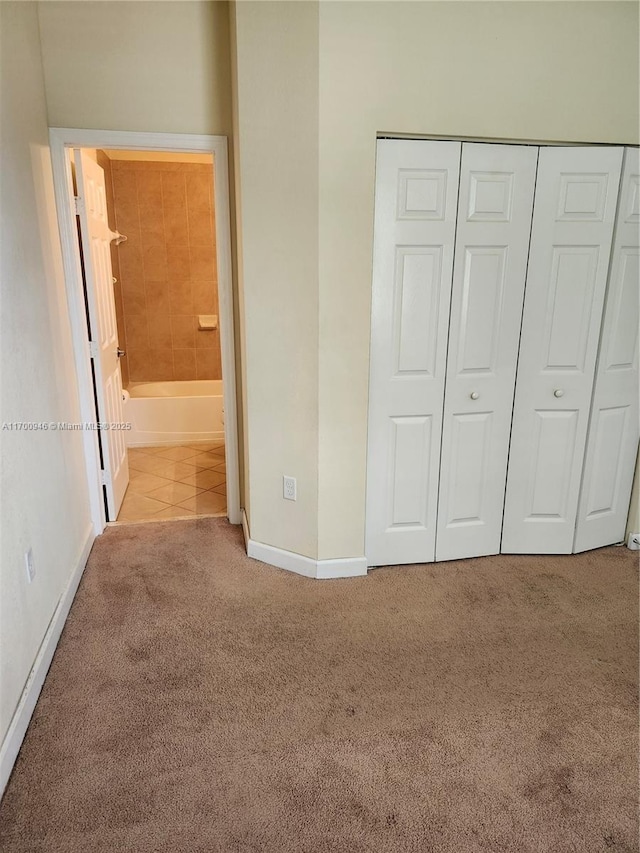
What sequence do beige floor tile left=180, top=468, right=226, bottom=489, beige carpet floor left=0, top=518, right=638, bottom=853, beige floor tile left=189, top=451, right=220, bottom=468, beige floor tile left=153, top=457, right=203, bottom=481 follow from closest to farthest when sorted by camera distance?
beige carpet floor left=0, top=518, right=638, bottom=853, beige floor tile left=180, top=468, right=226, bottom=489, beige floor tile left=153, top=457, right=203, bottom=481, beige floor tile left=189, top=451, right=220, bottom=468

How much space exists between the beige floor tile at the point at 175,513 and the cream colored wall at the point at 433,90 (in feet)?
4.84

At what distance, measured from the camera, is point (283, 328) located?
2611mm

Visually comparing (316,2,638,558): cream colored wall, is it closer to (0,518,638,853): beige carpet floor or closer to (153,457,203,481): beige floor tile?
(0,518,638,853): beige carpet floor

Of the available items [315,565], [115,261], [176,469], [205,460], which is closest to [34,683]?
[315,565]

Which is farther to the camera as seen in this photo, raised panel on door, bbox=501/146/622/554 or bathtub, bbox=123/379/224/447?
bathtub, bbox=123/379/224/447

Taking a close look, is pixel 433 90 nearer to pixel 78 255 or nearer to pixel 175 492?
pixel 78 255

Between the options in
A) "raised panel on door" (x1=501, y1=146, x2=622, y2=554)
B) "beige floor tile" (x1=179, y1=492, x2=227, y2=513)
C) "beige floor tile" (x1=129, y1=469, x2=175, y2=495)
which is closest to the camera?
"raised panel on door" (x1=501, y1=146, x2=622, y2=554)

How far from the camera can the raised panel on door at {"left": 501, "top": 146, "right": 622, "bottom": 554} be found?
2602 mm

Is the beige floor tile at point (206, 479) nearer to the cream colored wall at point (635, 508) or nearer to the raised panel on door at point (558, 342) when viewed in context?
the raised panel on door at point (558, 342)

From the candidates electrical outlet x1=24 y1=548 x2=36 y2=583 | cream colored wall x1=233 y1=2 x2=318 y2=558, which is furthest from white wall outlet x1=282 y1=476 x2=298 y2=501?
electrical outlet x1=24 y1=548 x2=36 y2=583

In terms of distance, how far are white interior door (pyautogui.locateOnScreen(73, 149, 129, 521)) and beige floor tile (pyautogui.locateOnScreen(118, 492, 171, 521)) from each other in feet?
0.19

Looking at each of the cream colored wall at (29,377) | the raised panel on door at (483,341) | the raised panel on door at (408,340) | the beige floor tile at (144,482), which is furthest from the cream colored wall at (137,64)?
the beige floor tile at (144,482)

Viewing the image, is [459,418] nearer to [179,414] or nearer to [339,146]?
[339,146]

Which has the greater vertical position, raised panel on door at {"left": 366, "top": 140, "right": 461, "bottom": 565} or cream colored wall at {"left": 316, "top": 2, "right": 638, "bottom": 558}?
cream colored wall at {"left": 316, "top": 2, "right": 638, "bottom": 558}
